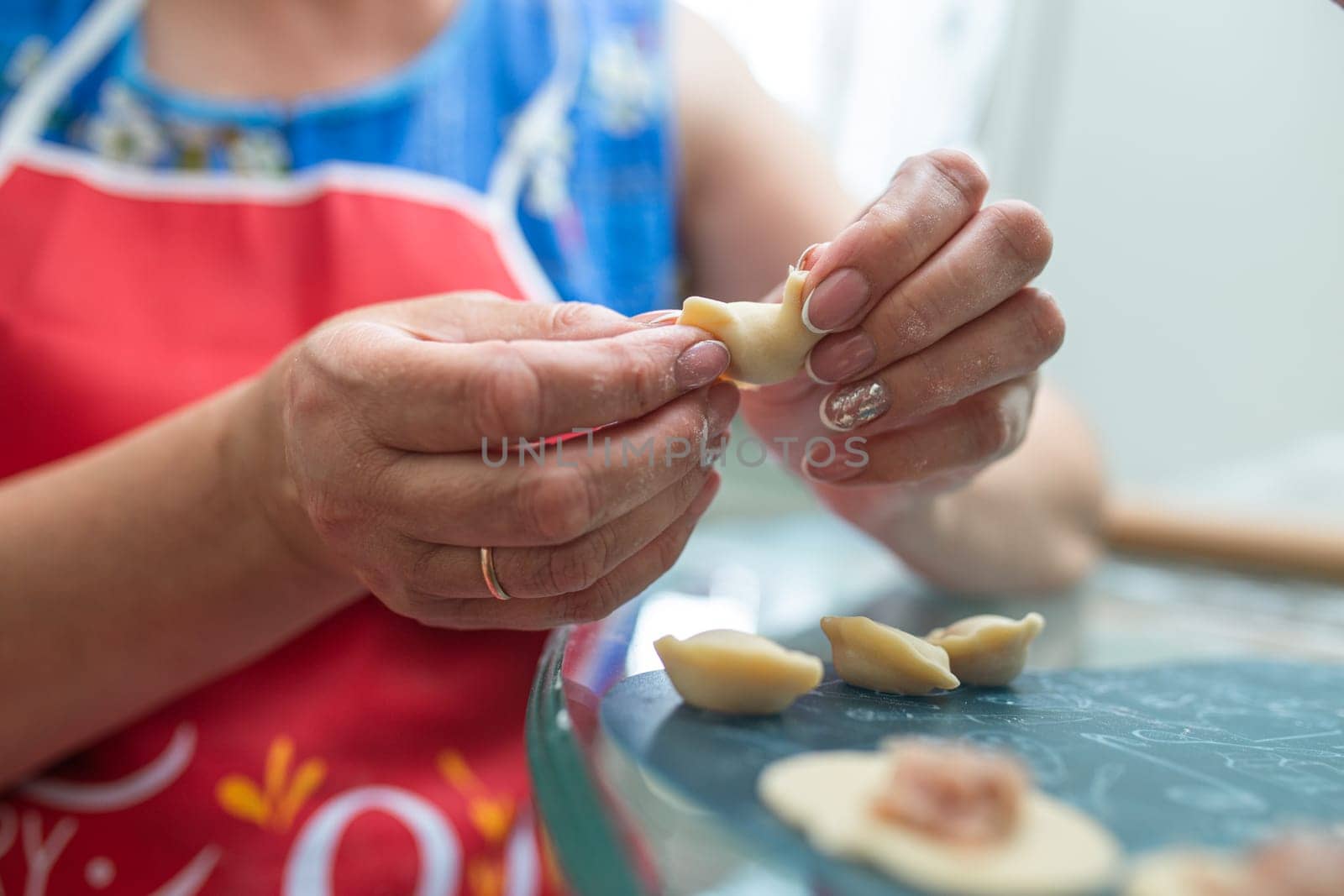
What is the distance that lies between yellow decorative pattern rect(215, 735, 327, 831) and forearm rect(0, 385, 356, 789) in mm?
80

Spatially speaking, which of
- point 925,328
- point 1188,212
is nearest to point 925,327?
point 925,328

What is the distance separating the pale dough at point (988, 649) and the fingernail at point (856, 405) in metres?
0.10

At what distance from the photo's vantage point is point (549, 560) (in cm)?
41

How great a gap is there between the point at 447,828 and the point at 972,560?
14.4 inches

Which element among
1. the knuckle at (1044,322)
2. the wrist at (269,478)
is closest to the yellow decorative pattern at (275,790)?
the wrist at (269,478)

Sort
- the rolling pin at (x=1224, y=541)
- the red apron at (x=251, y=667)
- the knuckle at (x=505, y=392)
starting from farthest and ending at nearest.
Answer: the rolling pin at (x=1224, y=541), the red apron at (x=251, y=667), the knuckle at (x=505, y=392)

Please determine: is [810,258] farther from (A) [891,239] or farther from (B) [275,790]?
(B) [275,790]

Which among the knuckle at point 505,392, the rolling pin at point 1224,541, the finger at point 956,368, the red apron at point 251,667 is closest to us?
the knuckle at point 505,392

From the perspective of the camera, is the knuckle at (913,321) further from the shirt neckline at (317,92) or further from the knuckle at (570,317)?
the shirt neckline at (317,92)

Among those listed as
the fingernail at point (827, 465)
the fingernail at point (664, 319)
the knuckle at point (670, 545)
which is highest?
the fingernail at point (664, 319)

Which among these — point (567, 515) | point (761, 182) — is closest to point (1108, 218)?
Result: point (761, 182)

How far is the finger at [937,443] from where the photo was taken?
0.50m

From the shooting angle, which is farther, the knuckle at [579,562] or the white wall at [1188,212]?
the white wall at [1188,212]

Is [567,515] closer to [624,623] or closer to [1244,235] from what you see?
[624,623]
